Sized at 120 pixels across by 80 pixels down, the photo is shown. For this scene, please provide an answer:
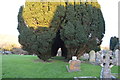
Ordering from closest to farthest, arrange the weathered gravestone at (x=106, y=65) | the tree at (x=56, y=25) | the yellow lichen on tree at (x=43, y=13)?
1. the weathered gravestone at (x=106, y=65)
2. the tree at (x=56, y=25)
3. the yellow lichen on tree at (x=43, y=13)

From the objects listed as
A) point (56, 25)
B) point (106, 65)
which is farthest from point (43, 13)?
point (106, 65)

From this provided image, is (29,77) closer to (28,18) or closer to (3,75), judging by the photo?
(3,75)

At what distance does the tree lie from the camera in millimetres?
13516

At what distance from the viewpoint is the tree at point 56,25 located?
13.5 m

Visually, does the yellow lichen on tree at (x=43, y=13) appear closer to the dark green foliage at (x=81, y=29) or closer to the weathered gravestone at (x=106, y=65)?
the dark green foliage at (x=81, y=29)

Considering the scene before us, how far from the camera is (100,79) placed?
28.6 feet

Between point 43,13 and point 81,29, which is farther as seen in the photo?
point 43,13

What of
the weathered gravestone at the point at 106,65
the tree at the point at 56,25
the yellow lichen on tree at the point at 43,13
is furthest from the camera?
the yellow lichen on tree at the point at 43,13

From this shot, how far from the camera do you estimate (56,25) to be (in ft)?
46.0

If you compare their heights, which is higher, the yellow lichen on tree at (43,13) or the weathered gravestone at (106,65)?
the yellow lichen on tree at (43,13)

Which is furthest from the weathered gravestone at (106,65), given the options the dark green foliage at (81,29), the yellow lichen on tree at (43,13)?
the yellow lichen on tree at (43,13)

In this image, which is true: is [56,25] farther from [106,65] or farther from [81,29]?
[106,65]

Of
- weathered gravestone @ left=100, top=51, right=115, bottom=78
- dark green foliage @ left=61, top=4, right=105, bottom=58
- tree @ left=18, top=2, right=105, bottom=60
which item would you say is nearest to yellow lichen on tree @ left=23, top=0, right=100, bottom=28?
tree @ left=18, top=2, right=105, bottom=60

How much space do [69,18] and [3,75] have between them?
7.38 metres
